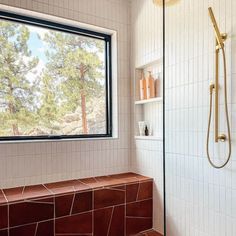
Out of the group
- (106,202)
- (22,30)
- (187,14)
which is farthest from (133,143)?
(22,30)

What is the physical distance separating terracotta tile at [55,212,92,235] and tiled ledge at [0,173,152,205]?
206 mm

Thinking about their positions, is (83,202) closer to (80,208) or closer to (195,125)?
(80,208)

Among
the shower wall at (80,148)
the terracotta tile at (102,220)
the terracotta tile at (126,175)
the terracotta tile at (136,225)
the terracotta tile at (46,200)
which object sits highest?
the shower wall at (80,148)

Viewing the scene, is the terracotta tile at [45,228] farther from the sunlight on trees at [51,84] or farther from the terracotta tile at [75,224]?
the sunlight on trees at [51,84]

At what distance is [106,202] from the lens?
6.75 ft

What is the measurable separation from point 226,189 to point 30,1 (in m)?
2.23

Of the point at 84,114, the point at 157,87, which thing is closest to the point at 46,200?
the point at 84,114

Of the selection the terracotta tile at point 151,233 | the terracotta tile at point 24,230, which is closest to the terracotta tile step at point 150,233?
the terracotta tile at point 151,233

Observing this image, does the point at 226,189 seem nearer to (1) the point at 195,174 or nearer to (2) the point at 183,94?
(1) the point at 195,174

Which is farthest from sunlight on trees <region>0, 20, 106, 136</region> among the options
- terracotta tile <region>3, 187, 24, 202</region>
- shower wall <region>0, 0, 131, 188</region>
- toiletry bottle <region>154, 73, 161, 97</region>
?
toiletry bottle <region>154, 73, 161, 97</region>

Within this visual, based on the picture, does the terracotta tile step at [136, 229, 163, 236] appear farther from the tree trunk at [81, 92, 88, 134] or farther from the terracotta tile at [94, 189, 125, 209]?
the tree trunk at [81, 92, 88, 134]

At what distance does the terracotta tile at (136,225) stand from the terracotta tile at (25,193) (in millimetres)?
813

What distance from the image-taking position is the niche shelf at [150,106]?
2.39 metres

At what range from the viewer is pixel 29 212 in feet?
5.69
